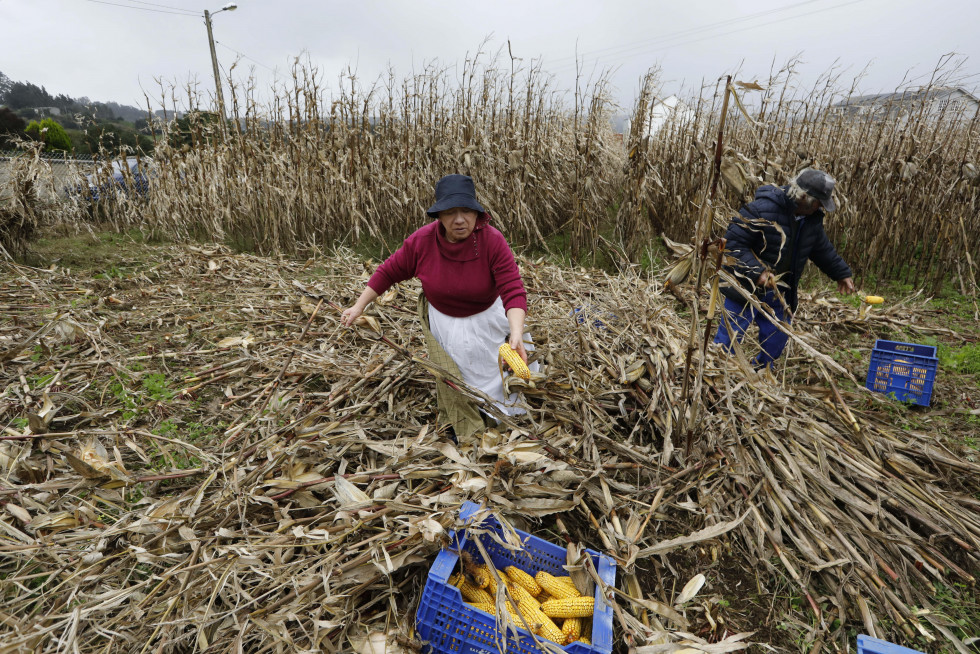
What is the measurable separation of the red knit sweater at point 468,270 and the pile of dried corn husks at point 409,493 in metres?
0.36

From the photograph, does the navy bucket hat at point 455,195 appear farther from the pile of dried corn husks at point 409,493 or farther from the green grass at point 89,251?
the green grass at point 89,251

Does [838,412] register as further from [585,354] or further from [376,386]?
[376,386]

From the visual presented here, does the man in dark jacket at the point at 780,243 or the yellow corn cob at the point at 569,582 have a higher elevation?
the man in dark jacket at the point at 780,243

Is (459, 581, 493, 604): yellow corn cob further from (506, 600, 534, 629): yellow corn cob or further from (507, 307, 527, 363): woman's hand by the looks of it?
(507, 307, 527, 363): woman's hand

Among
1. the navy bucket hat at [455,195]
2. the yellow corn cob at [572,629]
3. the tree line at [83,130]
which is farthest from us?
the tree line at [83,130]

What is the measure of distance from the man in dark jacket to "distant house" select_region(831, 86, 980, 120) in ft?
13.2

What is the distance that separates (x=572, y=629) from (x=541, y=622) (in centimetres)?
12

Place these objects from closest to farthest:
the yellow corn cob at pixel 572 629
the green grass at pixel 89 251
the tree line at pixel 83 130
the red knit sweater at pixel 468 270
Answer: the yellow corn cob at pixel 572 629 → the red knit sweater at pixel 468 270 → the green grass at pixel 89 251 → the tree line at pixel 83 130

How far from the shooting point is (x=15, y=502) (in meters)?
2.06

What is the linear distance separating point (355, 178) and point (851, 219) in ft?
19.6

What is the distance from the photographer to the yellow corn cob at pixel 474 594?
1.65 m

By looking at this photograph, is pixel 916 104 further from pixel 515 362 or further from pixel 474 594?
pixel 474 594

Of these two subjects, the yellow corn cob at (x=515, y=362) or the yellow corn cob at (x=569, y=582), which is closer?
the yellow corn cob at (x=569, y=582)

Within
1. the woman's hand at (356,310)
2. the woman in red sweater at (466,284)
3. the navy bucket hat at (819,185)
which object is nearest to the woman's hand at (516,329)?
the woman in red sweater at (466,284)
